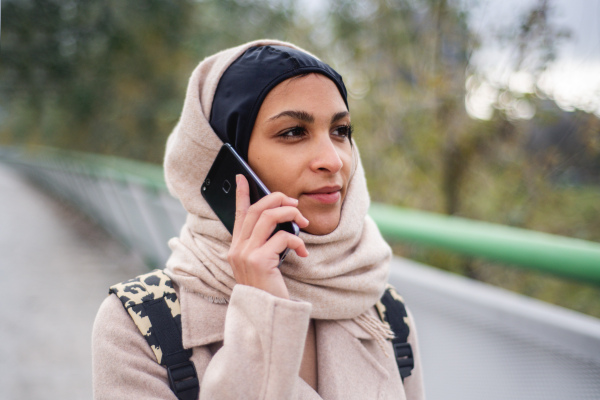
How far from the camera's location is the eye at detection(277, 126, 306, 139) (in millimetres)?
1421

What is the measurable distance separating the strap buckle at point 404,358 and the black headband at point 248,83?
0.86m

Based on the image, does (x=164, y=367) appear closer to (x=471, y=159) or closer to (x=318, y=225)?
(x=318, y=225)

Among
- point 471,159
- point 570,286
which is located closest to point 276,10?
point 471,159

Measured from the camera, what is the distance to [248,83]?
1.44m

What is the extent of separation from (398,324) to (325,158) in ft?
2.30

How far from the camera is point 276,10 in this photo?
848cm

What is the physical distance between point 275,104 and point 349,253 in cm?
58

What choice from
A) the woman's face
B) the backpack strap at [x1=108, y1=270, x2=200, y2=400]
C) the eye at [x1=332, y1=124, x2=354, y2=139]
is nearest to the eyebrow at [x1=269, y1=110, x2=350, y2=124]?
the woman's face

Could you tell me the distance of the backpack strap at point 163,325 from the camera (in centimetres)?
130

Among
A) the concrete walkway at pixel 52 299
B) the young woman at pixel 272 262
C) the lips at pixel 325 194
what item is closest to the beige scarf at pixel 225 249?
the young woman at pixel 272 262

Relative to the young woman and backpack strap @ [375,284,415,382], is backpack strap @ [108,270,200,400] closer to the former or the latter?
the young woman

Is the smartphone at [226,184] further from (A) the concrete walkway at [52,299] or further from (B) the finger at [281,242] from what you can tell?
(A) the concrete walkway at [52,299]

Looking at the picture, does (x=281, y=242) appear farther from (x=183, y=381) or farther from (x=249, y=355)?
(x=183, y=381)

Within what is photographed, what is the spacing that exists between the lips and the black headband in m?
0.26
